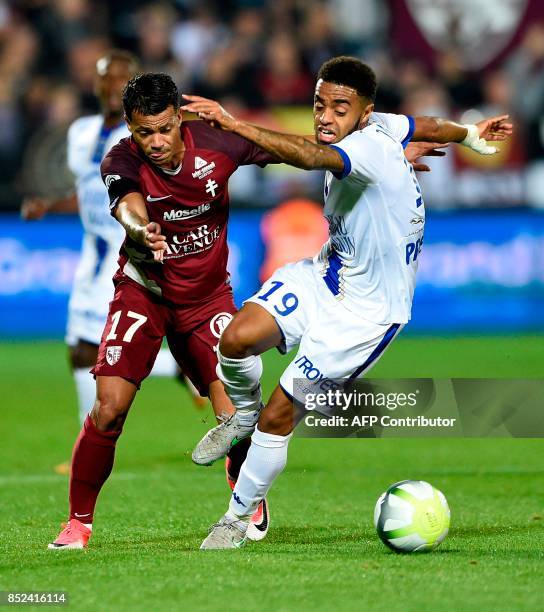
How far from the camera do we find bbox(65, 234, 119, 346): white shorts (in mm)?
8617

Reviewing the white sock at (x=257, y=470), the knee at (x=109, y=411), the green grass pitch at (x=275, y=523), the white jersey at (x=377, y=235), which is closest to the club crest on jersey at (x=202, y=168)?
the white jersey at (x=377, y=235)

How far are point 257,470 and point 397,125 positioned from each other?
5.80ft

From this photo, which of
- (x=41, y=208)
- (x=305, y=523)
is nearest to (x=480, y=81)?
(x=41, y=208)

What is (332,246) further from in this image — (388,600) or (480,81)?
(480,81)

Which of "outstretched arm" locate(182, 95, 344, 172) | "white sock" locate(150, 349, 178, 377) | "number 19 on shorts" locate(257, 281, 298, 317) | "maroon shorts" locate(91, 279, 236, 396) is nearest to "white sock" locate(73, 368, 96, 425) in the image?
"white sock" locate(150, 349, 178, 377)

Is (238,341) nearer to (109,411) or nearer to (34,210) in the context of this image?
(109,411)

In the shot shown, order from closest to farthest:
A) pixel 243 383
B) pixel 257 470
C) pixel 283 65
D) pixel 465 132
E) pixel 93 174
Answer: pixel 257 470 → pixel 243 383 → pixel 465 132 → pixel 93 174 → pixel 283 65

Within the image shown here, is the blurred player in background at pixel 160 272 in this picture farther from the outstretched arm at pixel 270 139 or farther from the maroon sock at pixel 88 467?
the outstretched arm at pixel 270 139

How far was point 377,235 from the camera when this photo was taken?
19.3 feet

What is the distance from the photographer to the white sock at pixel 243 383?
19.4 ft

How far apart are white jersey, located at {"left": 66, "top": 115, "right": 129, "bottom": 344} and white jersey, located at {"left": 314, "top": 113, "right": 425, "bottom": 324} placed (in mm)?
2841

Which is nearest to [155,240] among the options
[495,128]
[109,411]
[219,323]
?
[109,411]

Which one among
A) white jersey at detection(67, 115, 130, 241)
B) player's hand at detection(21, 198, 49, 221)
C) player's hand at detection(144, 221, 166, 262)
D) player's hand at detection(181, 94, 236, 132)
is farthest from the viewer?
white jersey at detection(67, 115, 130, 241)

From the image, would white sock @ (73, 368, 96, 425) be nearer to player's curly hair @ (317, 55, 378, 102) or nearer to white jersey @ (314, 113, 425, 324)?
white jersey @ (314, 113, 425, 324)
